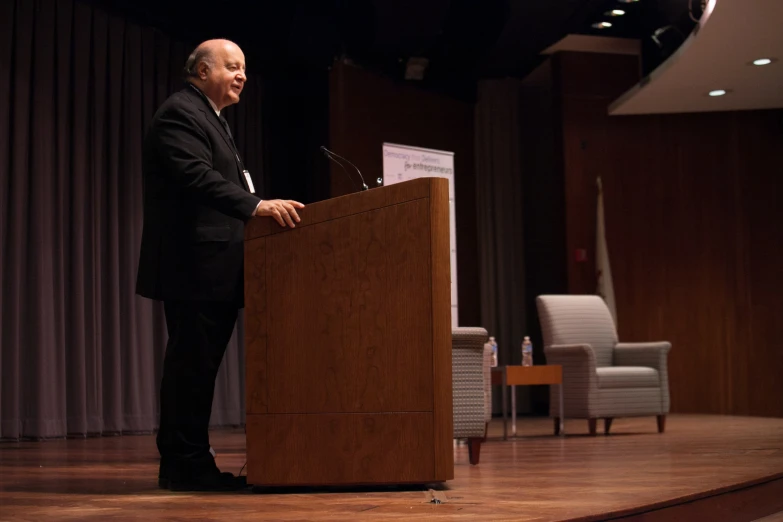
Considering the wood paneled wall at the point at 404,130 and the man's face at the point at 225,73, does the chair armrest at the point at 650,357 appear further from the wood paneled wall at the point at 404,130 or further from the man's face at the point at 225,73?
the man's face at the point at 225,73

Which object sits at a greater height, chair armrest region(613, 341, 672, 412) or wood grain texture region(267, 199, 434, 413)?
wood grain texture region(267, 199, 434, 413)

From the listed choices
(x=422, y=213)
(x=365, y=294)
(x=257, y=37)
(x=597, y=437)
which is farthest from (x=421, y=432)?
(x=257, y=37)

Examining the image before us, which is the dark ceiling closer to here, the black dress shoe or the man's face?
the man's face

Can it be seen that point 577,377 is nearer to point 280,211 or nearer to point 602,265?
point 602,265

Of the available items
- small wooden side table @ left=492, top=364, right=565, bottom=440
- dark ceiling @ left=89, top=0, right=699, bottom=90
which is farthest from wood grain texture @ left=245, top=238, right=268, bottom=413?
dark ceiling @ left=89, top=0, right=699, bottom=90

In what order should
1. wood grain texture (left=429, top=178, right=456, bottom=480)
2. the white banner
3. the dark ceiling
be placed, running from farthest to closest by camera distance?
the dark ceiling < the white banner < wood grain texture (left=429, top=178, right=456, bottom=480)

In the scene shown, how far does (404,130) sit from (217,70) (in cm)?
554

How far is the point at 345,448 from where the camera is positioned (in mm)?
2646

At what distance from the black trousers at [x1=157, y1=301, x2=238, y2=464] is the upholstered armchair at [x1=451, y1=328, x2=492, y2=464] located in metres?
1.15

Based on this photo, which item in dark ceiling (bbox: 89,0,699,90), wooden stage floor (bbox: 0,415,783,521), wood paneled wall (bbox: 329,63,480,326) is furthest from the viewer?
wood paneled wall (bbox: 329,63,480,326)

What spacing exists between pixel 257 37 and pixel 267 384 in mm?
5479

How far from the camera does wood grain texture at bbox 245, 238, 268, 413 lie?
273cm

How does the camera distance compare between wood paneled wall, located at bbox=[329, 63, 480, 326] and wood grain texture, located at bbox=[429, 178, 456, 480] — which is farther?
wood paneled wall, located at bbox=[329, 63, 480, 326]

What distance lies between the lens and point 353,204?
270 centimetres
